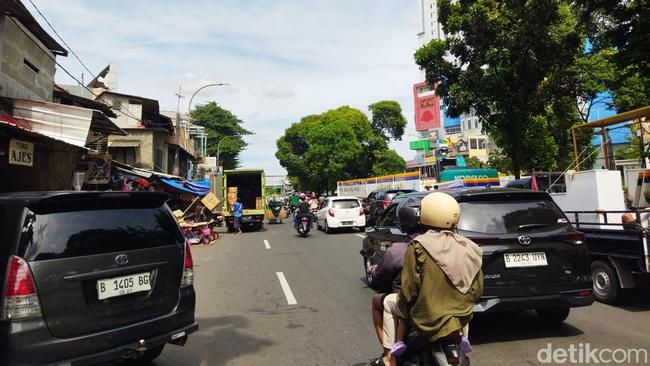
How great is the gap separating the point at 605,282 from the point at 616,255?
1.80 feet

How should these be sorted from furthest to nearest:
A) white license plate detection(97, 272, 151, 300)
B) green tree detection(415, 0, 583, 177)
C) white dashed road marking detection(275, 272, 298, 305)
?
1. green tree detection(415, 0, 583, 177)
2. white dashed road marking detection(275, 272, 298, 305)
3. white license plate detection(97, 272, 151, 300)

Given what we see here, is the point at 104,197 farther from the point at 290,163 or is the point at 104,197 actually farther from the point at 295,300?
the point at 290,163

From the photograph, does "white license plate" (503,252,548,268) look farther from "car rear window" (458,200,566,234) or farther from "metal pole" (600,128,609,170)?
"metal pole" (600,128,609,170)

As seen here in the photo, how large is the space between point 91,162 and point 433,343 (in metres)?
12.5

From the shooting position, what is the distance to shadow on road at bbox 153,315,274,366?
4.77m

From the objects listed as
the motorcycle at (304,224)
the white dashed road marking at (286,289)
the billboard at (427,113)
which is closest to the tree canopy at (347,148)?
the billboard at (427,113)

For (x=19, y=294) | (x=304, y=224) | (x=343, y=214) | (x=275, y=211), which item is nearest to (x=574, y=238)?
(x=19, y=294)

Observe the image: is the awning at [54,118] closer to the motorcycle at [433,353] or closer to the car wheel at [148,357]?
the car wheel at [148,357]

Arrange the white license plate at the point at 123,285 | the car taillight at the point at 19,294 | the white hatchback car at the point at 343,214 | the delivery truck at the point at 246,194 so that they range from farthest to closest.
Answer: the delivery truck at the point at 246,194
the white hatchback car at the point at 343,214
the white license plate at the point at 123,285
the car taillight at the point at 19,294

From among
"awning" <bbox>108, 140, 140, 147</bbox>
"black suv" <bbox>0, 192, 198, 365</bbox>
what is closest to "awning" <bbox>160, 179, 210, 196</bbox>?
"awning" <bbox>108, 140, 140, 147</bbox>

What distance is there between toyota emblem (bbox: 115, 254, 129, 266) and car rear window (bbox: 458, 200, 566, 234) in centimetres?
331

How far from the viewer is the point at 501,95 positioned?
16344mm

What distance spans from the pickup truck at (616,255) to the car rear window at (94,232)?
555 centimetres

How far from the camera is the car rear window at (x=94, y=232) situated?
11.0ft
